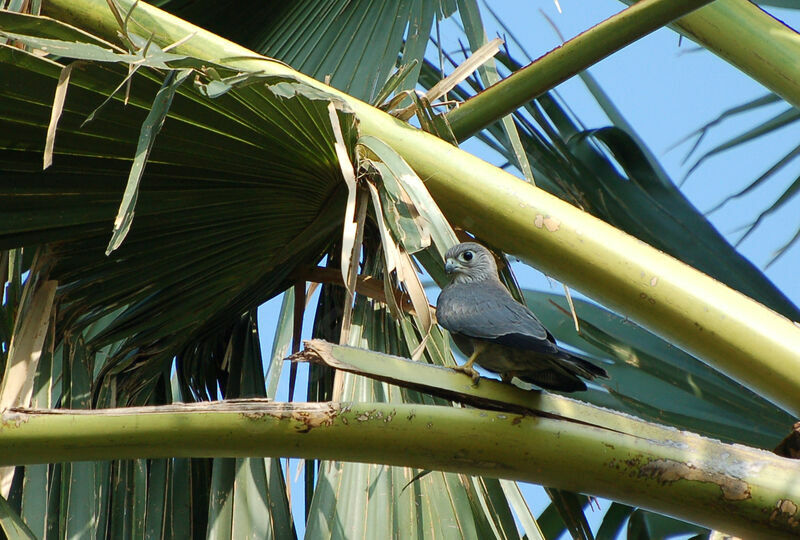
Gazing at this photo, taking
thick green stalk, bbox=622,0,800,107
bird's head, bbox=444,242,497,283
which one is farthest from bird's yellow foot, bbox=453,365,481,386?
thick green stalk, bbox=622,0,800,107

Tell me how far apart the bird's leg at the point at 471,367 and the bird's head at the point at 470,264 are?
133 millimetres

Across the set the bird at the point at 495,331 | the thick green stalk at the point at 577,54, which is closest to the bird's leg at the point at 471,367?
the bird at the point at 495,331

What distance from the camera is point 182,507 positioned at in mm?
1975

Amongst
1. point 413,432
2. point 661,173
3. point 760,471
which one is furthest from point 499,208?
point 661,173

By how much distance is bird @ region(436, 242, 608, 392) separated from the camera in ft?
5.03

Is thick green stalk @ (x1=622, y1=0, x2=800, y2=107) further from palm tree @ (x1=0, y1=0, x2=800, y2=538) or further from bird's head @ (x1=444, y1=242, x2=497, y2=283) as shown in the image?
bird's head @ (x1=444, y1=242, x2=497, y2=283)

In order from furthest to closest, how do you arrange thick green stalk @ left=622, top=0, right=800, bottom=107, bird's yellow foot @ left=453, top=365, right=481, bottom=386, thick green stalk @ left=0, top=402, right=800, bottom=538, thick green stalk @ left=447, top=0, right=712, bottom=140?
thick green stalk @ left=622, top=0, right=800, bottom=107, thick green stalk @ left=447, top=0, right=712, bottom=140, bird's yellow foot @ left=453, top=365, right=481, bottom=386, thick green stalk @ left=0, top=402, right=800, bottom=538

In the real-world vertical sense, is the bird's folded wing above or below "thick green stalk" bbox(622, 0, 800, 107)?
below

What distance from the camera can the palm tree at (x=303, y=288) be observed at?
143 centimetres

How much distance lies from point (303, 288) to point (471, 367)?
0.69m

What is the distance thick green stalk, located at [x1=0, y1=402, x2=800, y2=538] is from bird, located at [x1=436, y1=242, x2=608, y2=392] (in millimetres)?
122

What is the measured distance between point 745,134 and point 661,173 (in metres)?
0.47

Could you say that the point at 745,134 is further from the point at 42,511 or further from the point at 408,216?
the point at 42,511

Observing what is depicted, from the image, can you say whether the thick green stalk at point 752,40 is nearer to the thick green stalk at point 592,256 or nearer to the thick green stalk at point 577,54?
the thick green stalk at point 577,54
